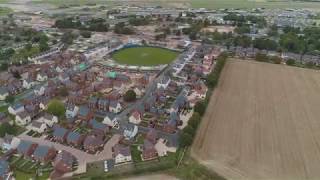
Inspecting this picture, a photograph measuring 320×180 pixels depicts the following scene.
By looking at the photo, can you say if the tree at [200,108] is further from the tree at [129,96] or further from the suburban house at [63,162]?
the suburban house at [63,162]

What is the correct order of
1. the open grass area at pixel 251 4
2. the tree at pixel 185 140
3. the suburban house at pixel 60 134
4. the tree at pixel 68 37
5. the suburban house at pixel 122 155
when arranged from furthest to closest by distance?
the open grass area at pixel 251 4, the tree at pixel 68 37, the suburban house at pixel 60 134, the tree at pixel 185 140, the suburban house at pixel 122 155

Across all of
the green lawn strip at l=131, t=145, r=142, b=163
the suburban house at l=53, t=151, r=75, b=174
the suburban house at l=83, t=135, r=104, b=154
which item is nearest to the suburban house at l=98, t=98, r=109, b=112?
the suburban house at l=83, t=135, r=104, b=154

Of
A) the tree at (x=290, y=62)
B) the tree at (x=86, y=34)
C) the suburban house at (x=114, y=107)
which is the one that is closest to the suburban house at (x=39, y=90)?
the suburban house at (x=114, y=107)

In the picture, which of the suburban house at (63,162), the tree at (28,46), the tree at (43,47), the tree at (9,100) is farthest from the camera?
the tree at (28,46)

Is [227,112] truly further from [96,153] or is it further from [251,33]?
[251,33]

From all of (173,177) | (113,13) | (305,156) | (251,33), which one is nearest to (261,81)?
(305,156)

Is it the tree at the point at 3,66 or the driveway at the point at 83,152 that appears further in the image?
the tree at the point at 3,66

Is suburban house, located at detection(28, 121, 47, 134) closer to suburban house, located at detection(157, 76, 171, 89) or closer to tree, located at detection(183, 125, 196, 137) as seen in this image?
tree, located at detection(183, 125, 196, 137)

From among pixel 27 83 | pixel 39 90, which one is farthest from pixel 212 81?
pixel 27 83

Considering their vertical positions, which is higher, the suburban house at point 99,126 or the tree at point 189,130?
the tree at point 189,130
